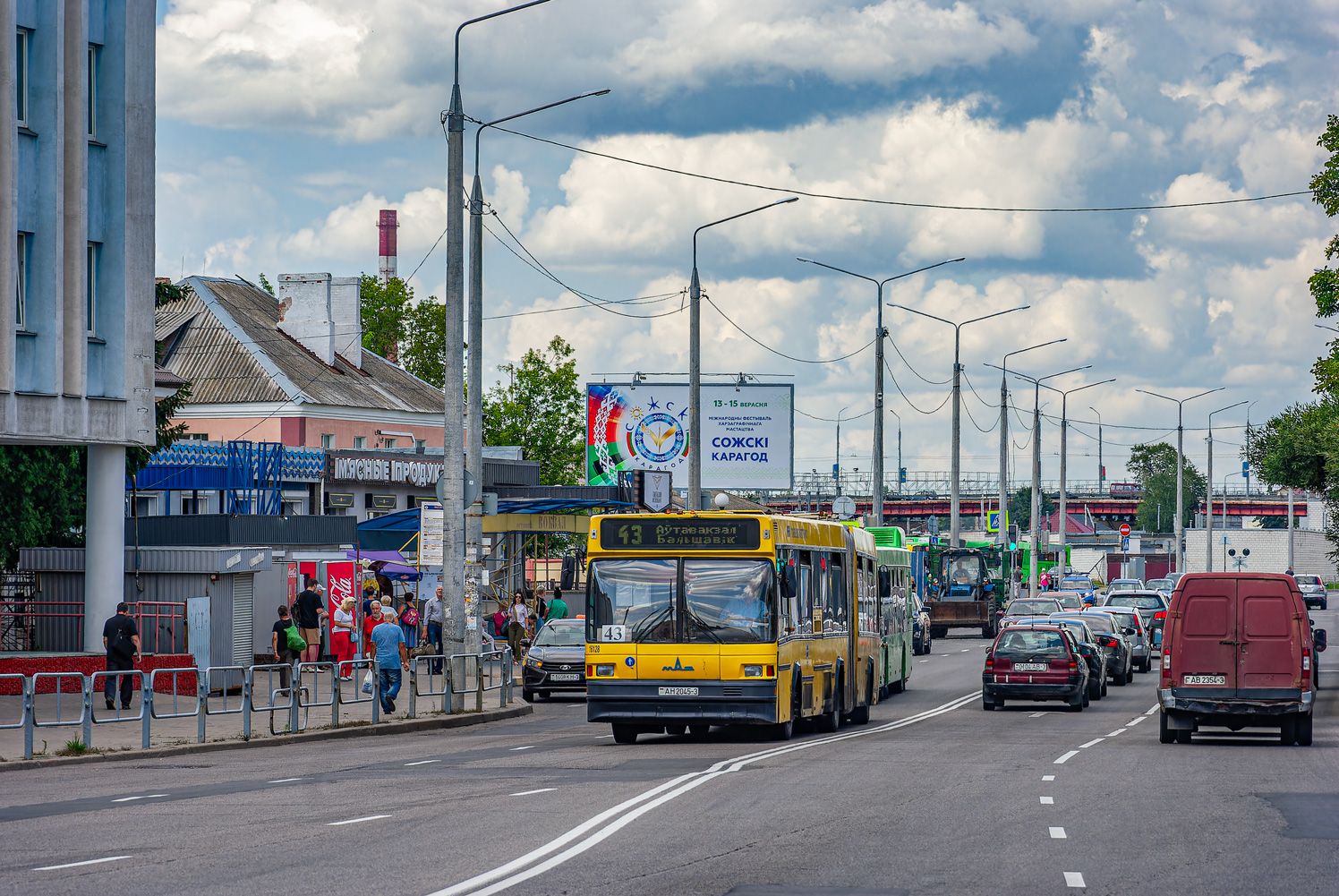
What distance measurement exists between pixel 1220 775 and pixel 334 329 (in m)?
51.4

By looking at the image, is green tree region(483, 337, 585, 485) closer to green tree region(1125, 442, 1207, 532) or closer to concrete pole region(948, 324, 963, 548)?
concrete pole region(948, 324, 963, 548)

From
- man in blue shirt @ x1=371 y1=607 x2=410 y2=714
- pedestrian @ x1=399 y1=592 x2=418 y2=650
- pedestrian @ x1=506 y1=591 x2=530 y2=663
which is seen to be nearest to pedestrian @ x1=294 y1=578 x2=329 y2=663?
pedestrian @ x1=399 y1=592 x2=418 y2=650

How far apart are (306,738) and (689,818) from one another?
33.4 feet

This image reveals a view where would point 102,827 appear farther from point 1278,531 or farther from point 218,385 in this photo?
point 1278,531

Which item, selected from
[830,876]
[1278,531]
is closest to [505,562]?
[830,876]

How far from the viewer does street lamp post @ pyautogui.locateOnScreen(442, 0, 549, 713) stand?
2714cm

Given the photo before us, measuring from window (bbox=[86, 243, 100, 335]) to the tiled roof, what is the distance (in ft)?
97.0

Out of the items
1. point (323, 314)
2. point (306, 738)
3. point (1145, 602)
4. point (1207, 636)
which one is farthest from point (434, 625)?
point (323, 314)

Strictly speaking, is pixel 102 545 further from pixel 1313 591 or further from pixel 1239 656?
pixel 1313 591

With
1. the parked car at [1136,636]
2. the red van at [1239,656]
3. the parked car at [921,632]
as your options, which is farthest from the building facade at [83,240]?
the parked car at [921,632]

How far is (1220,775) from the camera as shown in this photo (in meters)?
18.3

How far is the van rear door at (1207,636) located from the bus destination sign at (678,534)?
5.66 m

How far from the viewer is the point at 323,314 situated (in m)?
65.6

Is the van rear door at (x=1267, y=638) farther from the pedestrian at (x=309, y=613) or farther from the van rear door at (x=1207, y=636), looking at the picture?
the pedestrian at (x=309, y=613)
